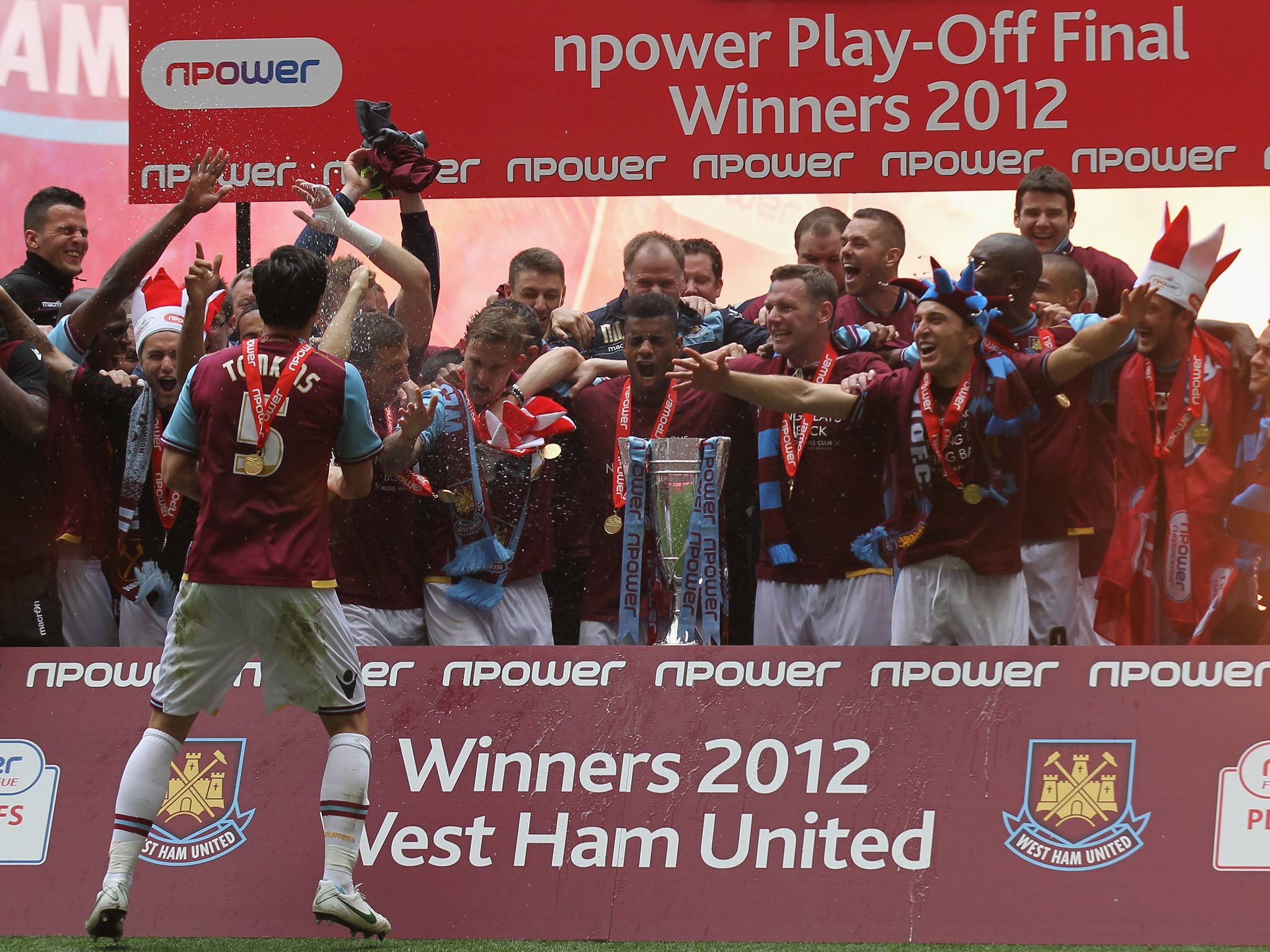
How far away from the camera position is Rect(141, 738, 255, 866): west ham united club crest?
4656 mm

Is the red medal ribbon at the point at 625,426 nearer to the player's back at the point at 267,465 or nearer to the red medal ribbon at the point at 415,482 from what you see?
the red medal ribbon at the point at 415,482

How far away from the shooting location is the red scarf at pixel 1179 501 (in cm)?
535

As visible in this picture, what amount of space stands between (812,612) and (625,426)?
0.97 meters

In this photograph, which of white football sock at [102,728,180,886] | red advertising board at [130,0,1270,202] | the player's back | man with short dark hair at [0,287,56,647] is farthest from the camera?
red advertising board at [130,0,1270,202]

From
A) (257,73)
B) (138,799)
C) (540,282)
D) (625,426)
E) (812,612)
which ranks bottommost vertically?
(138,799)

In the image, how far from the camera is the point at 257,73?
5.98 meters

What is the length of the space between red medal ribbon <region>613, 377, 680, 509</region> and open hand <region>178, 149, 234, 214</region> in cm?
159

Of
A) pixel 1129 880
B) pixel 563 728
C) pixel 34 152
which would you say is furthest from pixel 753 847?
pixel 34 152

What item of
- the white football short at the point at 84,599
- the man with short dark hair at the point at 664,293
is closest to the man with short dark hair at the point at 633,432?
the man with short dark hair at the point at 664,293

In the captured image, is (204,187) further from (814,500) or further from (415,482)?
(814,500)

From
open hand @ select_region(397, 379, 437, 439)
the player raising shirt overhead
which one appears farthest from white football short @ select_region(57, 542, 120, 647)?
the player raising shirt overhead

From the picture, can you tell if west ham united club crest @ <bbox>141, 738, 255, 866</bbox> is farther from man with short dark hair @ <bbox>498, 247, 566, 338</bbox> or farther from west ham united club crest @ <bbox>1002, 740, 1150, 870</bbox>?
west ham united club crest @ <bbox>1002, 740, 1150, 870</bbox>

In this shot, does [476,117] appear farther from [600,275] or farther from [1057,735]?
[1057,735]

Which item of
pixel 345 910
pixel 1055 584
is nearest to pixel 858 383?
pixel 1055 584
